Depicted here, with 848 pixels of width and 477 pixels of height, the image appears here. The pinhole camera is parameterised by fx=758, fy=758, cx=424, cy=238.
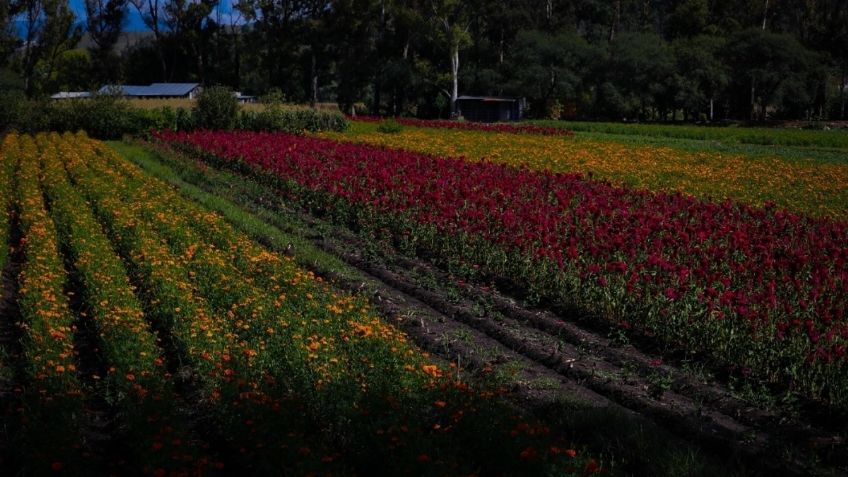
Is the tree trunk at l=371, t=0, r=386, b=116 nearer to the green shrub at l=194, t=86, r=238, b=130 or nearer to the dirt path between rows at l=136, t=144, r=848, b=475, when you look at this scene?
the green shrub at l=194, t=86, r=238, b=130

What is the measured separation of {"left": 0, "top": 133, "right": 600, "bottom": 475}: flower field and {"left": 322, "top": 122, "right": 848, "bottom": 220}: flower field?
1070cm

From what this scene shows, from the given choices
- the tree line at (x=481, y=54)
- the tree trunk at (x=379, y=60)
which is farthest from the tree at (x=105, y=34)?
the tree trunk at (x=379, y=60)

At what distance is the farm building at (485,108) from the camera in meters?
69.4

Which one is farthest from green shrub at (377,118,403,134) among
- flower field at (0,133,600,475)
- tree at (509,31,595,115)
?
flower field at (0,133,600,475)

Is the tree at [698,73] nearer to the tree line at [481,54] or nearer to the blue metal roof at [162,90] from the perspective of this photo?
the tree line at [481,54]

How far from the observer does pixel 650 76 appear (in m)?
64.0

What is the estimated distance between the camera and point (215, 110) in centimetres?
3741

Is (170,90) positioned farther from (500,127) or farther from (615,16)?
(615,16)

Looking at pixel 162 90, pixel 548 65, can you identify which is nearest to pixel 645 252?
pixel 548 65

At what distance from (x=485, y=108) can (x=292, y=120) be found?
106ft

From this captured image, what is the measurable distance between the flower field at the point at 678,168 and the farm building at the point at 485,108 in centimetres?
3354

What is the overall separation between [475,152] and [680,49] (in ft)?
135

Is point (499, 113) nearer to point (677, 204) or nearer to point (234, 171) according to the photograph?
point (234, 171)

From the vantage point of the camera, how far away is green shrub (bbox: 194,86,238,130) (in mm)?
37344
